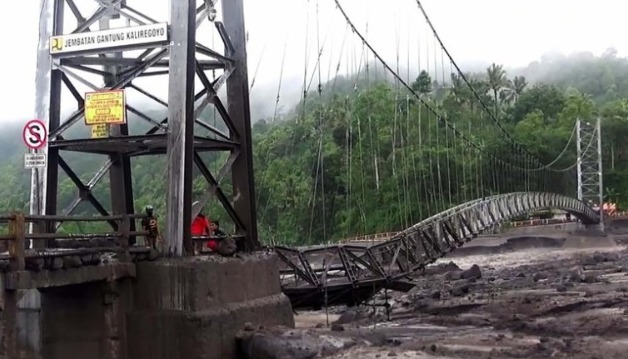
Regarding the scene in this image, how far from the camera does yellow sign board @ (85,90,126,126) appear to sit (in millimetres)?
10931

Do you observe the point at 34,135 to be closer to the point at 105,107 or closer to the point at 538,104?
the point at 105,107

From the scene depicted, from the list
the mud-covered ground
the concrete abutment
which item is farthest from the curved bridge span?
the concrete abutment

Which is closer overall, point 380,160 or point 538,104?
point 380,160

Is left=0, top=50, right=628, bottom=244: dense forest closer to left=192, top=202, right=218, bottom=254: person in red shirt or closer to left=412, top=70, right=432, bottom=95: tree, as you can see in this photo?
left=412, top=70, right=432, bottom=95: tree

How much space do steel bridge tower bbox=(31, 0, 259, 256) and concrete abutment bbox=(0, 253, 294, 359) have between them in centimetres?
58

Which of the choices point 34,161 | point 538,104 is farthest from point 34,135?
point 538,104

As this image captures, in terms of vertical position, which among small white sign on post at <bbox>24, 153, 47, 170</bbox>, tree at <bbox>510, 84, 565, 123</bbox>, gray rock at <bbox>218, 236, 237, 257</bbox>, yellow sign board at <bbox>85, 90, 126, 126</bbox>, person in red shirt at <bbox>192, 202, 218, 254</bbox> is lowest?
gray rock at <bbox>218, 236, 237, 257</bbox>

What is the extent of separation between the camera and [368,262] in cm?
1728

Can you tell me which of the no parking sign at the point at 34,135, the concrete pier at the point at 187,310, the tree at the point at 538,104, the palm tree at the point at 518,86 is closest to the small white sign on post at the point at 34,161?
the no parking sign at the point at 34,135

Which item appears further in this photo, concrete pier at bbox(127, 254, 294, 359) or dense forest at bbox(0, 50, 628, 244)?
dense forest at bbox(0, 50, 628, 244)

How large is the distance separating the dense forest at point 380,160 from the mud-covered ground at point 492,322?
4599 mm

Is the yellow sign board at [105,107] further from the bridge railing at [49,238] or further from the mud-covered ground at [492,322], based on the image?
the mud-covered ground at [492,322]

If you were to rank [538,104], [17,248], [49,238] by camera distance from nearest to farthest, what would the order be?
[17,248]
[49,238]
[538,104]

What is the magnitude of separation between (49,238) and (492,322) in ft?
25.4
